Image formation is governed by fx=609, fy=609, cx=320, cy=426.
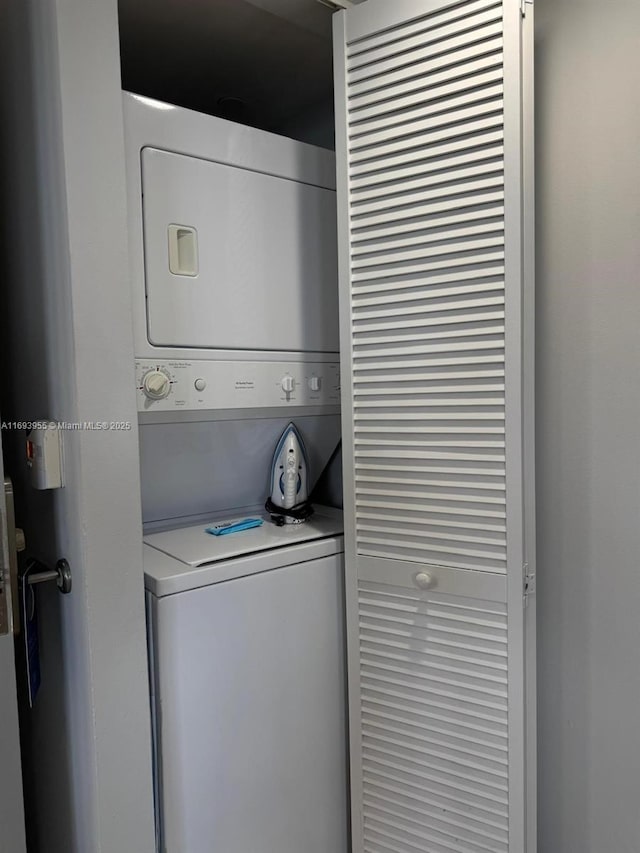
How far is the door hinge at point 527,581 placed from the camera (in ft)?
4.69

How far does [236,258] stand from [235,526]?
0.76 m

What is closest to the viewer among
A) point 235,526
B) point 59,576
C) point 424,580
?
point 59,576

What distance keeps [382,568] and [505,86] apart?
1.18 metres

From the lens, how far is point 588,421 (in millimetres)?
1562

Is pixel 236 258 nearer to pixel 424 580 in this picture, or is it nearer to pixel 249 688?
pixel 424 580

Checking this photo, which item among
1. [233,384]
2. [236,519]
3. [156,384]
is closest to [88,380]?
[156,384]

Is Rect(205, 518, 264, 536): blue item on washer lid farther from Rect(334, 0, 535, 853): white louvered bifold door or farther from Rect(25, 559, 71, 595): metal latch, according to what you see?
Rect(25, 559, 71, 595): metal latch

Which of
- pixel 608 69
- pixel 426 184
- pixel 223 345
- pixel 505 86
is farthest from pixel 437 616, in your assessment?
pixel 608 69

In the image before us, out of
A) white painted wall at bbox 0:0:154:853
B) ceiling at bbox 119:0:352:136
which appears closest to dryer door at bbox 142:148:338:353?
white painted wall at bbox 0:0:154:853

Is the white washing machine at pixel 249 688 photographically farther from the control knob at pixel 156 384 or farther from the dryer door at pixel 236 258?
the dryer door at pixel 236 258

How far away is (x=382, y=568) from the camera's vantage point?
1614 mm

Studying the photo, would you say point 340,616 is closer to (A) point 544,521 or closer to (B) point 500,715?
(B) point 500,715

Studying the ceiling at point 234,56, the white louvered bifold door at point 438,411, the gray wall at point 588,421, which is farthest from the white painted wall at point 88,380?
the gray wall at point 588,421

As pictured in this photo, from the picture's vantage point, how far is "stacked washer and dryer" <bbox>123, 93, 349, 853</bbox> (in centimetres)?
143
